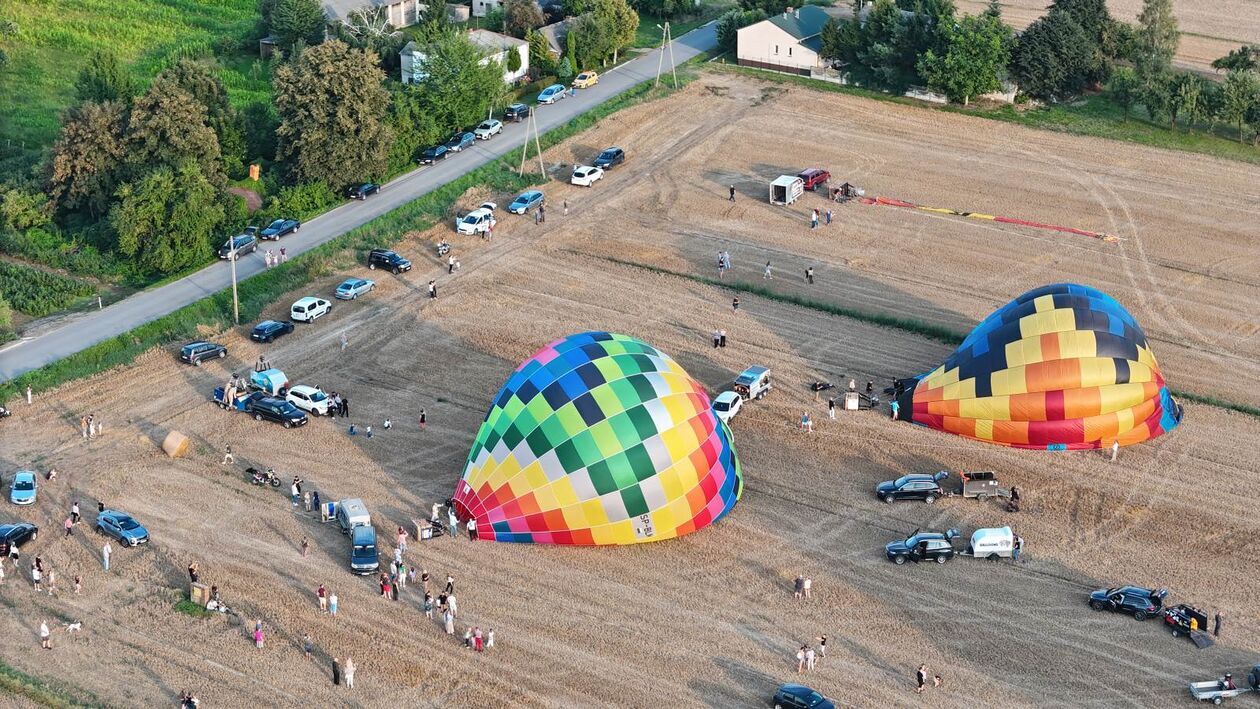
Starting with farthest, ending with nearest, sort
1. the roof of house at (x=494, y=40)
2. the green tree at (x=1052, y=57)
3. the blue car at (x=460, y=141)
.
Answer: the roof of house at (x=494, y=40), the green tree at (x=1052, y=57), the blue car at (x=460, y=141)

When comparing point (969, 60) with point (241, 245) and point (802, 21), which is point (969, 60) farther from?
point (241, 245)

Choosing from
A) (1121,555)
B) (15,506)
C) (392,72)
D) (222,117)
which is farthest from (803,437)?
(392,72)

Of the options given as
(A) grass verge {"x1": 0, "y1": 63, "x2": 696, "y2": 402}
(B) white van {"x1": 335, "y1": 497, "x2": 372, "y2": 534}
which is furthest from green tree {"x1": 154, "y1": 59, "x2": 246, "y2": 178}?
(B) white van {"x1": 335, "y1": 497, "x2": 372, "y2": 534}

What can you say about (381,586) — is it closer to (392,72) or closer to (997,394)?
(997,394)

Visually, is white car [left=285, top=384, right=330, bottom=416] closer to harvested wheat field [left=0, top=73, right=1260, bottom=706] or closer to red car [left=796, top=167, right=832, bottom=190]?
harvested wheat field [left=0, top=73, right=1260, bottom=706]

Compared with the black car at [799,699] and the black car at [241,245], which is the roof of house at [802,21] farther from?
the black car at [799,699]

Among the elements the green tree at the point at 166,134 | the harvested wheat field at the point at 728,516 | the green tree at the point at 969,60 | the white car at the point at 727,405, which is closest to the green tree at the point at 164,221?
the green tree at the point at 166,134

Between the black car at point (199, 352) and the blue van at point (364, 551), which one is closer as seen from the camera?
the blue van at point (364, 551)
